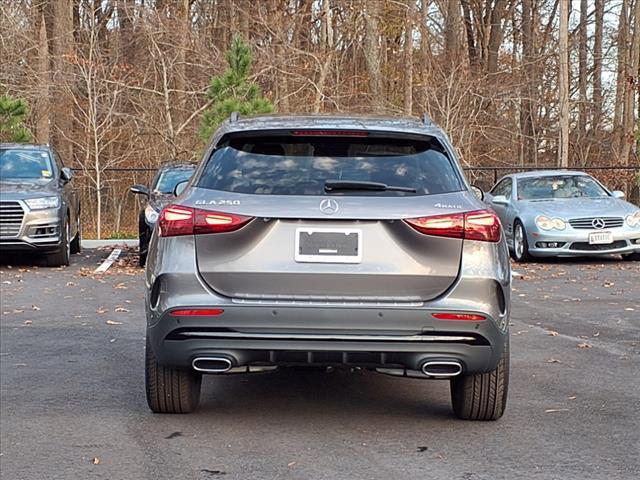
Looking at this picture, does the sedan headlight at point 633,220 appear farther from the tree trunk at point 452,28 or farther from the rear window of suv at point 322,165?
the tree trunk at point 452,28

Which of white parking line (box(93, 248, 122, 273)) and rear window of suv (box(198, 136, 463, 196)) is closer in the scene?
rear window of suv (box(198, 136, 463, 196))

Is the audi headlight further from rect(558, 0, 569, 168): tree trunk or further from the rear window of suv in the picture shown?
rect(558, 0, 569, 168): tree trunk

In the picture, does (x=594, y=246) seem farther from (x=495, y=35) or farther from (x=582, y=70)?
(x=495, y=35)

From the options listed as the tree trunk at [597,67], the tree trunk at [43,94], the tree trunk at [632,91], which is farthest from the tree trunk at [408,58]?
the tree trunk at [43,94]

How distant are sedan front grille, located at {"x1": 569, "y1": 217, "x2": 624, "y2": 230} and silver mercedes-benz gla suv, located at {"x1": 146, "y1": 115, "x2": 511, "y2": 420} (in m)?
10.2

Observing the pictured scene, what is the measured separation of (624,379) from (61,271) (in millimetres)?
9334

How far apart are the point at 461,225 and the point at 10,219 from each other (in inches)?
402

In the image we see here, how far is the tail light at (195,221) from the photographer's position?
482 centimetres

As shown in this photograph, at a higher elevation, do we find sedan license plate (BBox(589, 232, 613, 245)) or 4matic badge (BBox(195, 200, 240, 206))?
4matic badge (BBox(195, 200, 240, 206))

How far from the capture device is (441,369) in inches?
191

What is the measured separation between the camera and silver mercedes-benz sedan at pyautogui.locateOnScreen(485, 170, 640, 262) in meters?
14.9

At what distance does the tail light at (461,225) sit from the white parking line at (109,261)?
9.73m

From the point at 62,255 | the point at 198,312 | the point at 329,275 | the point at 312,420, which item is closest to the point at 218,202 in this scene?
the point at 198,312

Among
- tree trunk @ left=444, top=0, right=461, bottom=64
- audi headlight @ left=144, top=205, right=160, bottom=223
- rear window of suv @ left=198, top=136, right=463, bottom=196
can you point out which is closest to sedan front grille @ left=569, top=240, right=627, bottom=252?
audi headlight @ left=144, top=205, right=160, bottom=223
